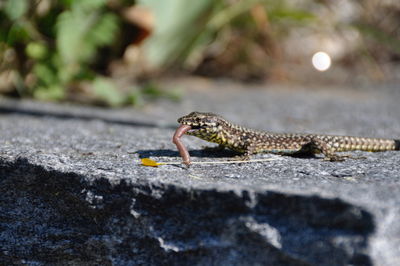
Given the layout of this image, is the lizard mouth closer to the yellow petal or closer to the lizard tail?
the yellow petal

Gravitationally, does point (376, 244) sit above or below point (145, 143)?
below

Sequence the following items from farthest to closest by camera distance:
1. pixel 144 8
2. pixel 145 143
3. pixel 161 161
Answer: pixel 144 8
pixel 145 143
pixel 161 161

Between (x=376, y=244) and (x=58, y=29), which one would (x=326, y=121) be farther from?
(x=376, y=244)

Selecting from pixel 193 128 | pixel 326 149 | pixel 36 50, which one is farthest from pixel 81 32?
pixel 326 149

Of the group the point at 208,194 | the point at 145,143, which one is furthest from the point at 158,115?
the point at 208,194

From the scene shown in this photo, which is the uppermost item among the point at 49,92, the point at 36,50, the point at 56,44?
the point at 56,44

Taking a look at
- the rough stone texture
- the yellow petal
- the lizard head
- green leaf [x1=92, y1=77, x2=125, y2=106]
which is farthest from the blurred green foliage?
the yellow petal

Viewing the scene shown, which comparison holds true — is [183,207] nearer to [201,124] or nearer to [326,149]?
[201,124]
